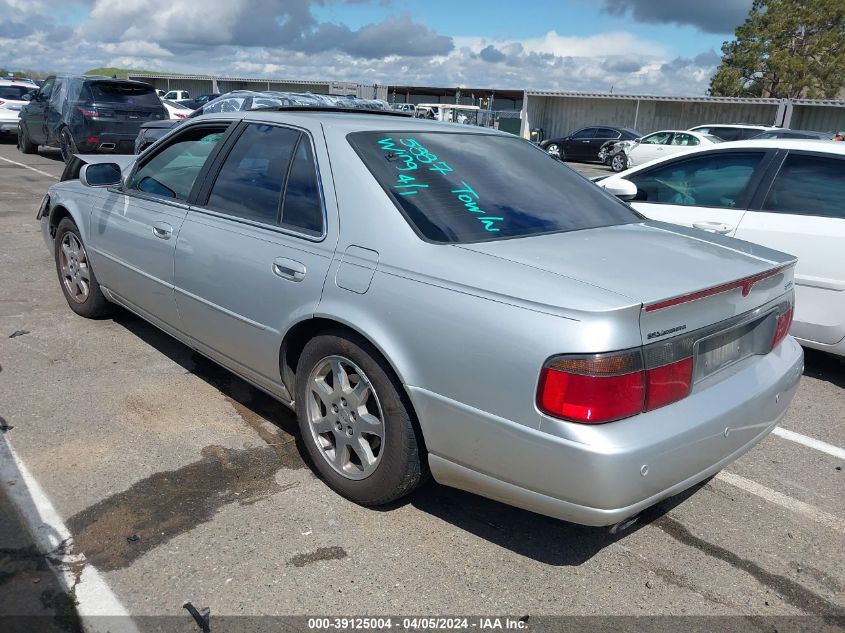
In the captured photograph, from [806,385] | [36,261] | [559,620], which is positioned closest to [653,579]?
[559,620]

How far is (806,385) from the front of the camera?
15.6 feet

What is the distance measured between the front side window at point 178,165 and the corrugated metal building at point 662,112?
30.3m

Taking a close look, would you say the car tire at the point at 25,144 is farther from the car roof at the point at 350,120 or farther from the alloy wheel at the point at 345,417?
the alloy wheel at the point at 345,417

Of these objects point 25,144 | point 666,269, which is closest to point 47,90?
point 25,144

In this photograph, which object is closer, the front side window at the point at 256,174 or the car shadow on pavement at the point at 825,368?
the front side window at the point at 256,174

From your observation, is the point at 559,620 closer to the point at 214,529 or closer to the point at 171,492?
the point at 214,529

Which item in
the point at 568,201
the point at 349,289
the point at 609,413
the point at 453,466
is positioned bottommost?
the point at 453,466

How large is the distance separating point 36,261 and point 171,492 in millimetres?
4991

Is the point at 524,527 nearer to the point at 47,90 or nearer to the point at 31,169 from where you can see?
the point at 31,169

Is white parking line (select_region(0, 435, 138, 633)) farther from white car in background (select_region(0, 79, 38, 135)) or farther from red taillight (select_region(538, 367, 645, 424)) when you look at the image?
white car in background (select_region(0, 79, 38, 135))

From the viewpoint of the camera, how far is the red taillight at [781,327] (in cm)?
299

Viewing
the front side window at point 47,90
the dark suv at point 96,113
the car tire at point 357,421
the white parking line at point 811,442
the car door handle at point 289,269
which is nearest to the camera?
the car tire at point 357,421

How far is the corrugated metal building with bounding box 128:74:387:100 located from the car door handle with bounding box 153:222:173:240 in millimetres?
30124

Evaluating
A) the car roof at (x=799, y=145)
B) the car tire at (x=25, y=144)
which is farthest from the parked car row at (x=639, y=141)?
the car roof at (x=799, y=145)
